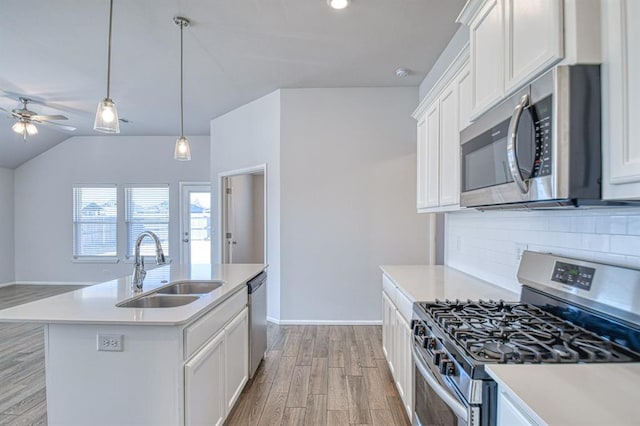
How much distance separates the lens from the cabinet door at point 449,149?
2.31m

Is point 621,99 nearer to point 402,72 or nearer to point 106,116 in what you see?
point 106,116

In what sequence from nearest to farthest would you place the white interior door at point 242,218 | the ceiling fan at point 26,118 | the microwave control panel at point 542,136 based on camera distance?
the microwave control panel at point 542,136
the ceiling fan at point 26,118
the white interior door at point 242,218

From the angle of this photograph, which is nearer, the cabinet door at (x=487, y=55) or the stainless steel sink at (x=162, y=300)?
the cabinet door at (x=487, y=55)

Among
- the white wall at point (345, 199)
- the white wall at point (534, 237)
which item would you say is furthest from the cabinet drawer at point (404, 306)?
the white wall at point (345, 199)

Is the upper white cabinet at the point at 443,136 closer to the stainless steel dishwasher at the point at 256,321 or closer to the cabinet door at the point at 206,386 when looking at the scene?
the stainless steel dishwasher at the point at 256,321

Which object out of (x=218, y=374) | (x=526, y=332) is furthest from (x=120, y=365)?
(x=526, y=332)

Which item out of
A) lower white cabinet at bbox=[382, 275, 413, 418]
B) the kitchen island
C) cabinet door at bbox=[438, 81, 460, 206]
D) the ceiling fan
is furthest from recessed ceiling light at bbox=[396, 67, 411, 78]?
the ceiling fan

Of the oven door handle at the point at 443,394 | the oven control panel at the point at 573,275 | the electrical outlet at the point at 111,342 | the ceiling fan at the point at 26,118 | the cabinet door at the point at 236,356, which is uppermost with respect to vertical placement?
the ceiling fan at the point at 26,118

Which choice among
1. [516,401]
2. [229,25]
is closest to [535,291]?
[516,401]

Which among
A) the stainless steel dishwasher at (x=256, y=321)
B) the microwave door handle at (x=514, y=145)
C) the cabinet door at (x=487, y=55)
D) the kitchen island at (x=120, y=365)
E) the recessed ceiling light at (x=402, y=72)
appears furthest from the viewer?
the recessed ceiling light at (x=402, y=72)

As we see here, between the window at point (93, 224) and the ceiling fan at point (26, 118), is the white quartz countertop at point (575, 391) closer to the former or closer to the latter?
the ceiling fan at point (26, 118)

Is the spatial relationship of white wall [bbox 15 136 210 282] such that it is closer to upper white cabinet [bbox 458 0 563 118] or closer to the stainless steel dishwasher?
the stainless steel dishwasher

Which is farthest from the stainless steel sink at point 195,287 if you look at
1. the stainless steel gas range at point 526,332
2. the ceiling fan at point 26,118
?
the ceiling fan at point 26,118

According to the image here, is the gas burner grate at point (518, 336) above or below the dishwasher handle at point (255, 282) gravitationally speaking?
above
